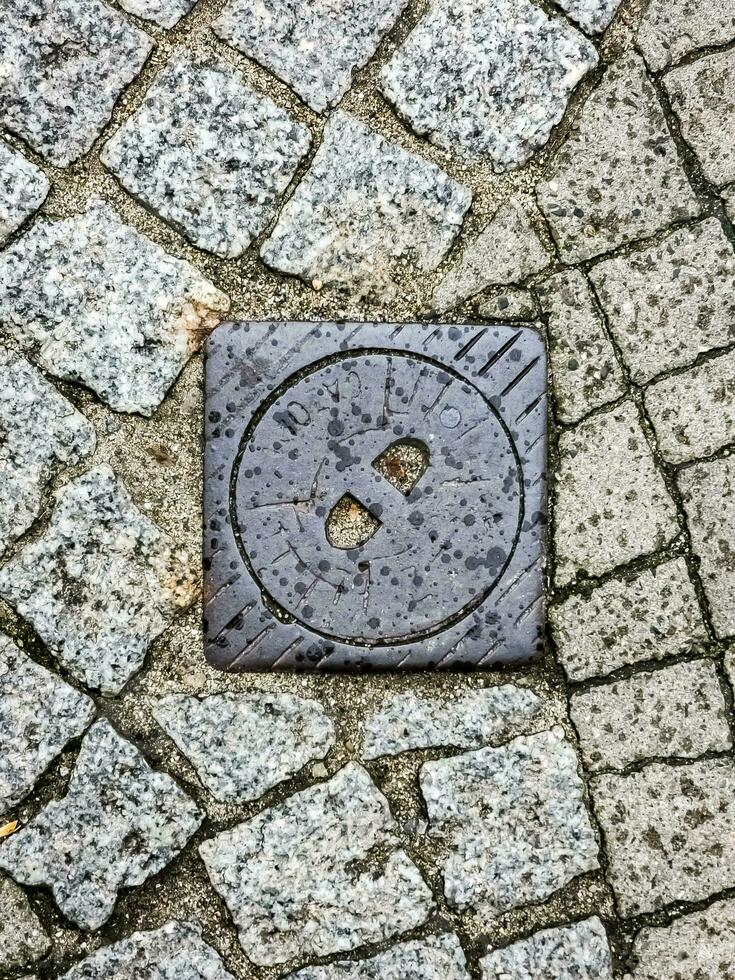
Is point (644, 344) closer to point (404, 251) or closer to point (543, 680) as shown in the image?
point (404, 251)

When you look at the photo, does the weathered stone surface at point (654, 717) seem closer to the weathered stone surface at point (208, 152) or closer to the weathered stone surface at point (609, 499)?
the weathered stone surface at point (609, 499)

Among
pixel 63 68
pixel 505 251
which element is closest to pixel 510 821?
pixel 505 251

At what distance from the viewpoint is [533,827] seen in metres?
1.67

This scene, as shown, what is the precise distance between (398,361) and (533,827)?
109 centimetres

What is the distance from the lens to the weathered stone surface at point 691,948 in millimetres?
1642

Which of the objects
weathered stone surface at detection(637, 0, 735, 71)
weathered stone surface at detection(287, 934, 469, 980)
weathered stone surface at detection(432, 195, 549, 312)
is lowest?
weathered stone surface at detection(287, 934, 469, 980)

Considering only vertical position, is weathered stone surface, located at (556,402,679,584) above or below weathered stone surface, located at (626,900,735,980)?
above

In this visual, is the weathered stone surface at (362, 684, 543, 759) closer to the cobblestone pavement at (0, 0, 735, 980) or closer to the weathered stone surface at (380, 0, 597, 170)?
the cobblestone pavement at (0, 0, 735, 980)

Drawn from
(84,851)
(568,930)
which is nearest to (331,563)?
(84,851)

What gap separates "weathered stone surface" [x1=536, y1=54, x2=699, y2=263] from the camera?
67.4 inches

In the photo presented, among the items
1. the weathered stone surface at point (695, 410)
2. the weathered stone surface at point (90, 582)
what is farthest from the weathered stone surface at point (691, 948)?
the weathered stone surface at point (90, 582)

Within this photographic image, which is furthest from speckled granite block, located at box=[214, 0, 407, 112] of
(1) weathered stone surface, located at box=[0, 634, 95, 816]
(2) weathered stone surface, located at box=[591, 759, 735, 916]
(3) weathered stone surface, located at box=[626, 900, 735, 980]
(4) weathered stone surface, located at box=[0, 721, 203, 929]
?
(3) weathered stone surface, located at box=[626, 900, 735, 980]

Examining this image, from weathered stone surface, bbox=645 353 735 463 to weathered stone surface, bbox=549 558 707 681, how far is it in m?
0.26

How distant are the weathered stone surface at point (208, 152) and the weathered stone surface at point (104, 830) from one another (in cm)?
119
